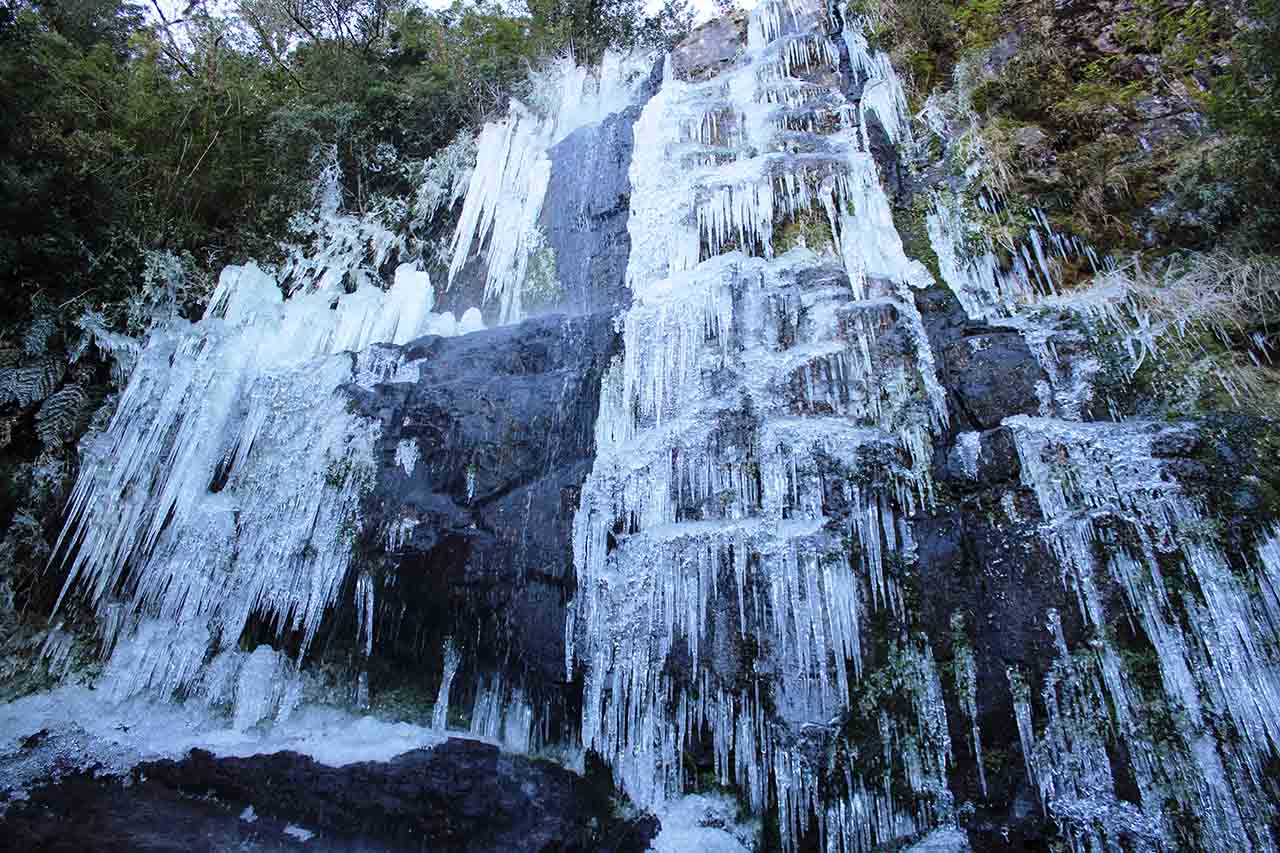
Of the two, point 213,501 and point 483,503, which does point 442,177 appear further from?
point 483,503

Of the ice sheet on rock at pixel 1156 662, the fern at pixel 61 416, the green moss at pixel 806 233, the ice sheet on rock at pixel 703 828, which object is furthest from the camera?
the fern at pixel 61 416

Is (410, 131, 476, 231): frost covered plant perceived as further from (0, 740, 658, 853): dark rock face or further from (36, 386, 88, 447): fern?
(0, 740, 658, 853): dark rock face

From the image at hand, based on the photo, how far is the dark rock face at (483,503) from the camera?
5.49m

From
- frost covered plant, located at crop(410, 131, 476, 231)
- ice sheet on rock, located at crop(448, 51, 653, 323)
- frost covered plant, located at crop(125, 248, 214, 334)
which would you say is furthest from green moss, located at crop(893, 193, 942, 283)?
frost covered plant, located at crop(125, 248, 214, 334)

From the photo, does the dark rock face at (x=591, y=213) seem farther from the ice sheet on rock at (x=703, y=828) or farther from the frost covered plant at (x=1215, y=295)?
the ice sheet on rock at (x=703, y=828)

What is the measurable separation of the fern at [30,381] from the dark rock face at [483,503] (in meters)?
3.18

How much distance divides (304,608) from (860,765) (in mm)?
4278

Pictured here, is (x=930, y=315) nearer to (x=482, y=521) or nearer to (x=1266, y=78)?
(x=1266, y=78)

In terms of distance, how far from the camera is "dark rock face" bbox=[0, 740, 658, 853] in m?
4.64

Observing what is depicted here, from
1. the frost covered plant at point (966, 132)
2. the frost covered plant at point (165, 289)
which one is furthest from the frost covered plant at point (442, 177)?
the frost covered plant at point (966, 132)

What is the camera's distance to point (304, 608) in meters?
5.84

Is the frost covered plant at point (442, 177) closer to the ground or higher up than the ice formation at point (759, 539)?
higher up

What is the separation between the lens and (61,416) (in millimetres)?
6895

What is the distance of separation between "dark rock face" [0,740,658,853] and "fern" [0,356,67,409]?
3.77m
